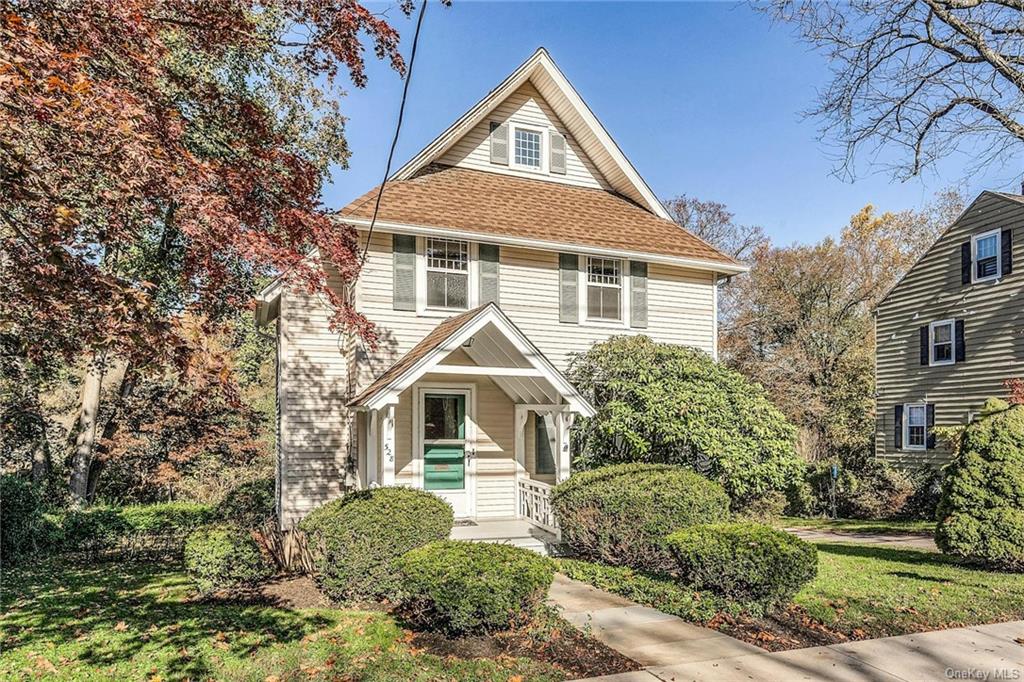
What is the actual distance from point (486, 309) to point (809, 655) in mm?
6615

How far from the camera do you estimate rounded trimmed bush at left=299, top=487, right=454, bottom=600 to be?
8180 millimetres

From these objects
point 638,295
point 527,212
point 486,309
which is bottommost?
point 486,309

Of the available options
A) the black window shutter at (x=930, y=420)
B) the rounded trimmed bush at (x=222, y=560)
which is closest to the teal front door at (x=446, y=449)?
the rounded trimmed bush at (x=222, y=560)

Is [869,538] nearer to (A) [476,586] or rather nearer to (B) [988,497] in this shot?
(B) [988,497]

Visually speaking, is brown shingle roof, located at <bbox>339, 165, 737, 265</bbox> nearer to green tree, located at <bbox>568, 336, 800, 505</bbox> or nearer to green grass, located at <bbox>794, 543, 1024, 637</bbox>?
green tree, located at <bbox>568, 336, 800, 505</bbox>

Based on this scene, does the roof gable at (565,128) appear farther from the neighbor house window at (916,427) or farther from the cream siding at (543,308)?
the neighbor house window at (916,427)

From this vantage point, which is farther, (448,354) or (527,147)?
(527,147)

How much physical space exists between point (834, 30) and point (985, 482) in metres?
7.21

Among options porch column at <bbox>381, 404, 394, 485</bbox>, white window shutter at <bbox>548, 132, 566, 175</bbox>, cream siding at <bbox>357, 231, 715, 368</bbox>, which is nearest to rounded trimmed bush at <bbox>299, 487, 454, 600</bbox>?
porch column at <bbox>381, 404, 394, 485</bbox>

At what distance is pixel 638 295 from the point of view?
13906 millimetres

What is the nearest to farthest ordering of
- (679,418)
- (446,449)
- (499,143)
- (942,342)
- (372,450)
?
(372,450)
(679,418)
(446,449)
(499,143)
(942,342)

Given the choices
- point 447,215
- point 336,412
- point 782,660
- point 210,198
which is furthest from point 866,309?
point 210,198

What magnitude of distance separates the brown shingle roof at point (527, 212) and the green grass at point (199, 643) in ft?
21.4

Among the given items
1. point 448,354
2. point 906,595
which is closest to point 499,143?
point 448,354
